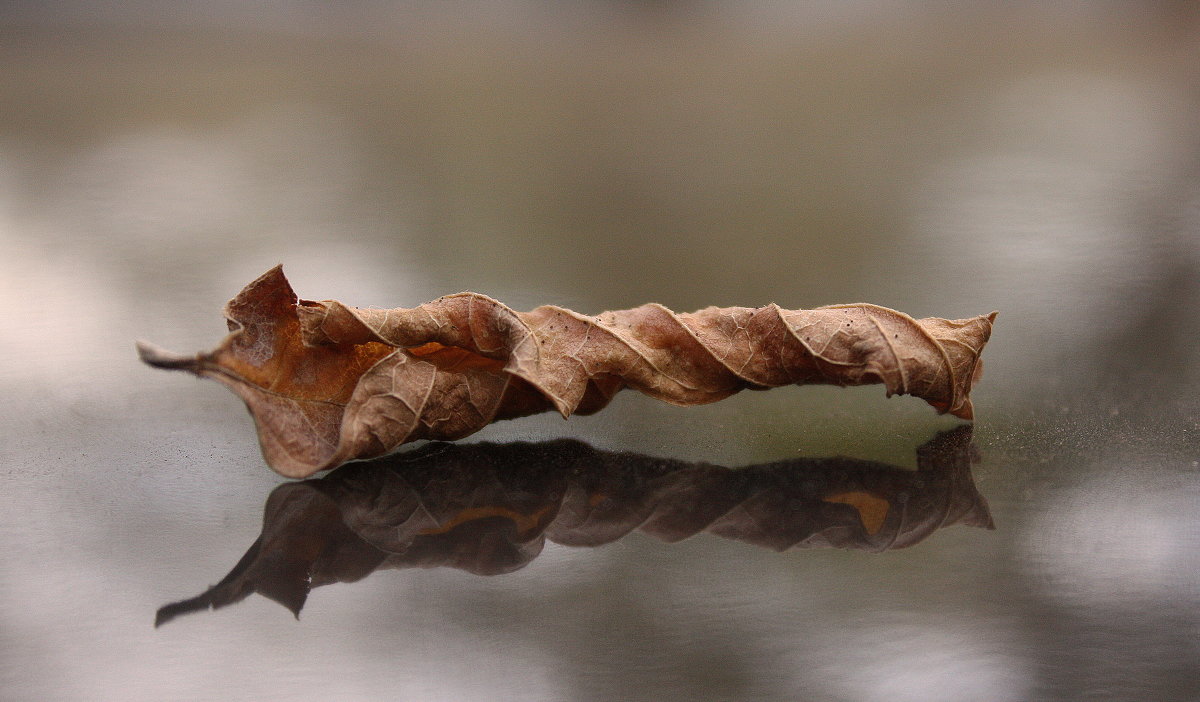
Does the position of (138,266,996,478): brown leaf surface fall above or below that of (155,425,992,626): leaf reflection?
above

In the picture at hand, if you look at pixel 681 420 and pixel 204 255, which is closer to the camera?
pixel 681 420

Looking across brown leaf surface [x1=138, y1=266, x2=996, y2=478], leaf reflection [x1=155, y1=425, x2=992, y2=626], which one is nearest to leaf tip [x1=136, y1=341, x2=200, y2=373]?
brown leaf surface [x1=138, y1=266, x2=996, y2=478]

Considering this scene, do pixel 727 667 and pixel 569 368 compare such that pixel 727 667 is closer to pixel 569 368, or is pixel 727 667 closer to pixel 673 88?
pixel 569 368

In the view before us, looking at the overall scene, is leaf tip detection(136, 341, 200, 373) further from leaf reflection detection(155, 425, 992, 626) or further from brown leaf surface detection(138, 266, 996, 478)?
leaf reflection detection(155, 425, 992, 626)

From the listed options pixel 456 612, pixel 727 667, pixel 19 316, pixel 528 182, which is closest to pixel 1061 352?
pixel 727 667

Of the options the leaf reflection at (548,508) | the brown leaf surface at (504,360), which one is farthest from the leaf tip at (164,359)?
the leaf reflection at (548,508)

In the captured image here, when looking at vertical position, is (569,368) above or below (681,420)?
above
